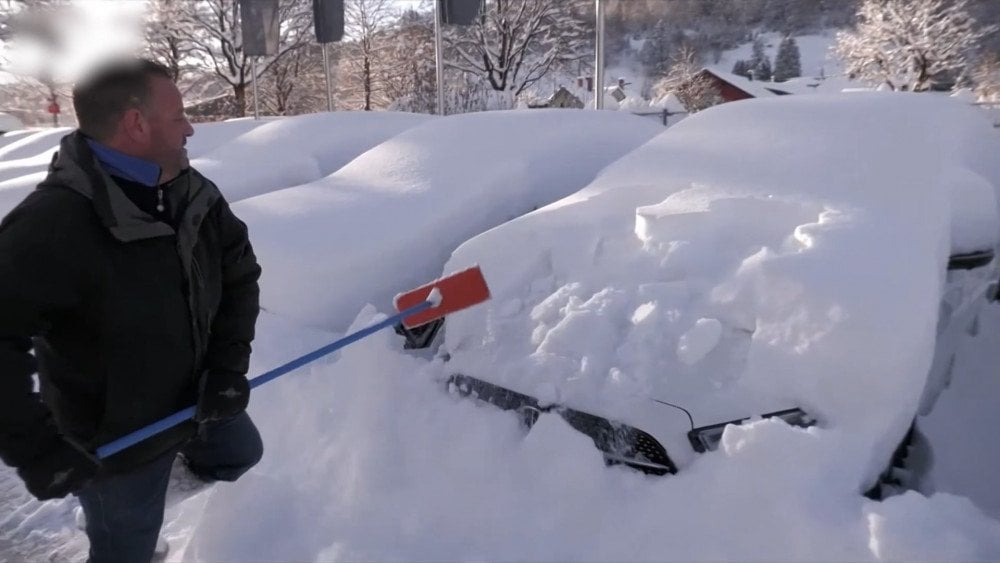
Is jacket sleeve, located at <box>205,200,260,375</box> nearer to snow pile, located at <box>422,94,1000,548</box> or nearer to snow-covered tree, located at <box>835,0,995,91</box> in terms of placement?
snow pile, located at <box>422,94,1000,548</box>

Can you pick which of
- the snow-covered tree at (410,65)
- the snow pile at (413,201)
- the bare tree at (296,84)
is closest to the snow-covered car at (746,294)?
the snow pile at (413,201)

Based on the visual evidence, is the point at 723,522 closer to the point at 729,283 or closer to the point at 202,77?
the point at 729,283

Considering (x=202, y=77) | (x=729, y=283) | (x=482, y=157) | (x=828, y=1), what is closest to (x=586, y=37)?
(x=202, y=77)

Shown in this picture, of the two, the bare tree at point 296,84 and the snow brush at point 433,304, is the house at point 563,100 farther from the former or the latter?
the snow brush at point 433,304

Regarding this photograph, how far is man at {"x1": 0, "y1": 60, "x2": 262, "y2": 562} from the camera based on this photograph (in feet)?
4.99

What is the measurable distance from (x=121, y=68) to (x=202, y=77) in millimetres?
30264

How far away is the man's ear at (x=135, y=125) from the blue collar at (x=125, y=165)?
5 centimetres

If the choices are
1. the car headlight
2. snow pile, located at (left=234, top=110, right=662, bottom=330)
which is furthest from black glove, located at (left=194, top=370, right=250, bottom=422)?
snow pile, located at (left=234, top=110, right=662, bottom=330)

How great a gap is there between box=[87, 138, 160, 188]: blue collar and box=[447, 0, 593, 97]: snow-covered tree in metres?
25.9

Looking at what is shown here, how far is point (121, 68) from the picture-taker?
5.58ft

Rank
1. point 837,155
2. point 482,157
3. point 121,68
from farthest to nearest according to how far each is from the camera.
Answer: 1. point 482,157
2. point 837,155
3. point 121,68

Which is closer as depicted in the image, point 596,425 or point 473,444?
point 596,425

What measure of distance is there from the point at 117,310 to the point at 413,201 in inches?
103

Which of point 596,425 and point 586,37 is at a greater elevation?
point 586,37
